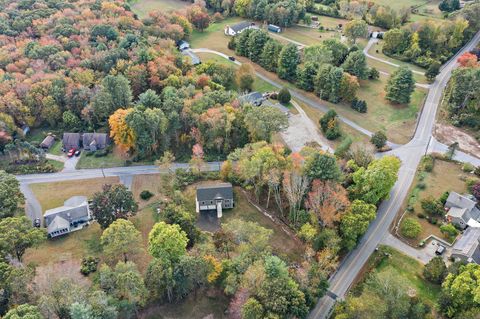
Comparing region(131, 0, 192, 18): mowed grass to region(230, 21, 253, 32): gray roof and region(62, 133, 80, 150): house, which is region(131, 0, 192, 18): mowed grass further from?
region(62, 133, 80, 150): house

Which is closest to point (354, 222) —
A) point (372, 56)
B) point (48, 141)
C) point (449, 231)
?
point (449, 231)

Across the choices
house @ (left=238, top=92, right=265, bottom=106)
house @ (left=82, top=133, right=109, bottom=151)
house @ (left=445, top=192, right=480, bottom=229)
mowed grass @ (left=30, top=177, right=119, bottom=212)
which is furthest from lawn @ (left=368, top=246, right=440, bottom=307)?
house @ (left=82, top=133, right=109, bottom=151)

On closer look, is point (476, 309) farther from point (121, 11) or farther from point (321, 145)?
point (121, 11)

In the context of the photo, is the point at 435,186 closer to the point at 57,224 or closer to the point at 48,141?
the point at 57,224

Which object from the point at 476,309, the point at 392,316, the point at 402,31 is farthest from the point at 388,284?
the point at 402,31

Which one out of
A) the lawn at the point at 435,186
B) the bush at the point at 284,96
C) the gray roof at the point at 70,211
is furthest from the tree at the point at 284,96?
the gray roof at the point at 70,211

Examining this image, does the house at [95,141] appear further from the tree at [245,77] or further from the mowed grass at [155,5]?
the mowed grass at [155,5]
